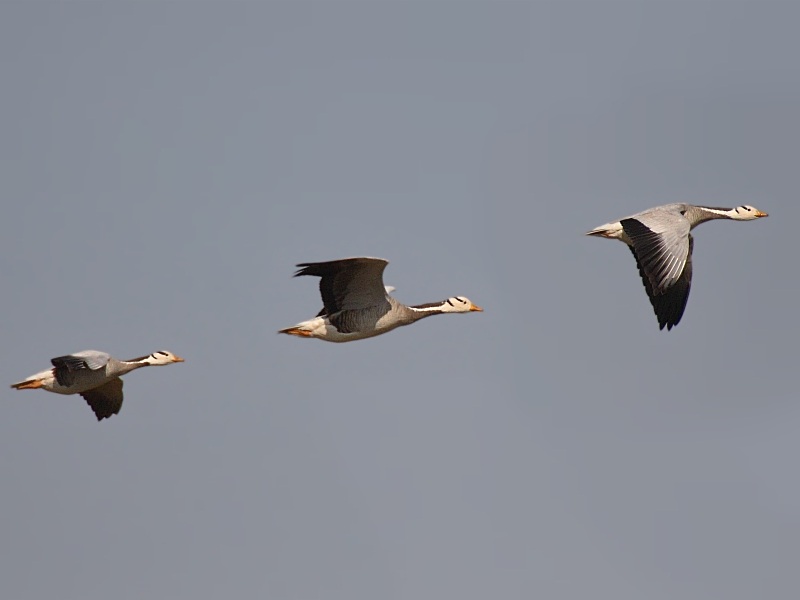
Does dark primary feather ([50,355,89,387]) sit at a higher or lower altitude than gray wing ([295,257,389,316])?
lower

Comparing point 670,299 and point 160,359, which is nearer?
point 670,299

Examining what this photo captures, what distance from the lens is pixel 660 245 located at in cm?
2042

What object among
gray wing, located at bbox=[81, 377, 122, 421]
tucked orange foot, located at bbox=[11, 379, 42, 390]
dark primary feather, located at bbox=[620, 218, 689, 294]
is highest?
dark primary feather, located at bbox=[620, 218, 689, 294]

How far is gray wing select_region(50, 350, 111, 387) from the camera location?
21.9 metres

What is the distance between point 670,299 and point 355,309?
16.6 feet

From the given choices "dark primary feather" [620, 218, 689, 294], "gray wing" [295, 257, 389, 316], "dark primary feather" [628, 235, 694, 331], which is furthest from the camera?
"dark primary feather" [628, 235, 694, 331]

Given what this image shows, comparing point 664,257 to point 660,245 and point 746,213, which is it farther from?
point 746,213

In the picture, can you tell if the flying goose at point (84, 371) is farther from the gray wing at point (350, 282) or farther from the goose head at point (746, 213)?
the goose head at point (746, 213)

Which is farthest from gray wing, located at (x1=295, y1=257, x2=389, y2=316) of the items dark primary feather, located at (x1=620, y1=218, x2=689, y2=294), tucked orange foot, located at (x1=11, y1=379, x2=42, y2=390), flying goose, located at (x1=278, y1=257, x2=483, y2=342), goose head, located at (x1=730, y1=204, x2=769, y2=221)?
goose head, located at (x1=730, y1=204, x2=769, y2=221)

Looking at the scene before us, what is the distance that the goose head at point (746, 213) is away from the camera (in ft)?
77.2

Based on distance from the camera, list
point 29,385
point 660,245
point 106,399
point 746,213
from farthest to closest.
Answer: point 106,399 → point 746,213 → point 29,385 → point 660,245

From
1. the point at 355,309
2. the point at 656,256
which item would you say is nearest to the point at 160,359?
the point at 355,309

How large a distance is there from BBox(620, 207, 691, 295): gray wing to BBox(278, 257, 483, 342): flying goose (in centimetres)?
365

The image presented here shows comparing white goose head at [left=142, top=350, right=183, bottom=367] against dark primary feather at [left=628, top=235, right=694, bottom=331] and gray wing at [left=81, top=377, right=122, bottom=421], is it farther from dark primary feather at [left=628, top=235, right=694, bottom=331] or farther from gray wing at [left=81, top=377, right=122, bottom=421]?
dark primary feather at [left=628, top=235, right=694, bottom=331]
